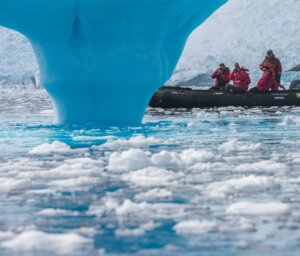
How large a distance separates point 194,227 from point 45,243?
711 mm

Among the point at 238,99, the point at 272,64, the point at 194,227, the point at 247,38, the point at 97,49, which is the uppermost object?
the point at 247,38

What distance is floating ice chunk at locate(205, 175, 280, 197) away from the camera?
4.95 meters

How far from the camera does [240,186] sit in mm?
5094

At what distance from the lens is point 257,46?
69.8m

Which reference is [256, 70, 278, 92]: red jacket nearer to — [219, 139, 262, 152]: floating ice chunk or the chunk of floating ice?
[219, 139, 262, 152]: floating ice chunk

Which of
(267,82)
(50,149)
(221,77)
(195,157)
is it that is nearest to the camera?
(195,157)

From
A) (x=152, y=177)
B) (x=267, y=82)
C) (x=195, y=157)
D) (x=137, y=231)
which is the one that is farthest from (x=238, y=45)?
(x=137, y=231)

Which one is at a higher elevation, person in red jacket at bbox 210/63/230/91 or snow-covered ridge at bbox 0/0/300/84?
snow-covered ridge at bbox 0/0/300/84

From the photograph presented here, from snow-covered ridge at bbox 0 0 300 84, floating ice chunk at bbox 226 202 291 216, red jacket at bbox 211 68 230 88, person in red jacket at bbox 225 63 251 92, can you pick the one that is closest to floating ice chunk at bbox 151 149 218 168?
floating ice chunk at bbox 226 202 291 216

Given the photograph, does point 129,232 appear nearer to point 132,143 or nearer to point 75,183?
point 75,183

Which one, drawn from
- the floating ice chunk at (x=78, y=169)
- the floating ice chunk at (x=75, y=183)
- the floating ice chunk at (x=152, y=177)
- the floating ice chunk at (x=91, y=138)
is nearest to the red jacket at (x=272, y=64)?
the floating ice chunk at (x=91, y=138)

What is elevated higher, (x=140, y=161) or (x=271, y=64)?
(x=271, y=64)

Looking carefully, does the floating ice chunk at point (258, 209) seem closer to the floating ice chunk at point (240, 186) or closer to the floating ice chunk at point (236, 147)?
the floating ice chunk at point (240, 186)

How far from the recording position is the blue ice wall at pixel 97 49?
1105 centimetres
